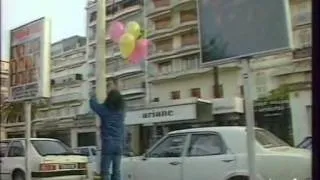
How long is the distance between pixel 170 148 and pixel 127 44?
8.44 ft

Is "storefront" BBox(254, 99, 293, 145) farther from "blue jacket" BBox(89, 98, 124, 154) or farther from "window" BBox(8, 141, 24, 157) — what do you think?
"window" BBox(8, 141, 24, 157)

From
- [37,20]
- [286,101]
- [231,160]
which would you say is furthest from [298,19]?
[286,101]

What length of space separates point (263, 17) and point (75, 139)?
593cm

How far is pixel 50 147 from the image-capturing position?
7.21m

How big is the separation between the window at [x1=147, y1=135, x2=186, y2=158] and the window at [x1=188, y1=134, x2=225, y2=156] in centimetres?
12

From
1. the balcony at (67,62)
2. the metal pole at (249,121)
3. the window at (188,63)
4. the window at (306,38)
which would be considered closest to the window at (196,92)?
the window at (188,63)

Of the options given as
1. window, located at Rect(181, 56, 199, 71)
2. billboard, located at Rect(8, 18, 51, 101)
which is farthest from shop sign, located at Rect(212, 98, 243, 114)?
billboard, located at Rect(8, 18, 51, 101)

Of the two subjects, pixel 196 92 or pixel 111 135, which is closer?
pixel 111 135

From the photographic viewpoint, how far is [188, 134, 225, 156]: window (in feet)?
16.0

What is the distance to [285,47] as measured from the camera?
3756mm

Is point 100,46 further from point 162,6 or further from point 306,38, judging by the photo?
point 162,6

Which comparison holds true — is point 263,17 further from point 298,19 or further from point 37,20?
point 37,20

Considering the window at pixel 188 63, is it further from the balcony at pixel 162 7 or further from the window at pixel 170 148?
the window at pixel 170 148

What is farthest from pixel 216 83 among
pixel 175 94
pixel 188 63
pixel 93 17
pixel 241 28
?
pixel 241 28
